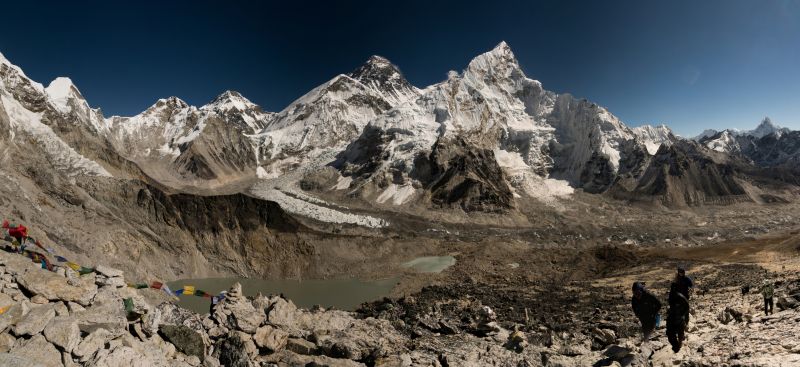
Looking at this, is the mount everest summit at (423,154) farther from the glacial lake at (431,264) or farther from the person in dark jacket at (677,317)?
the person in dark jacket at (677,317)

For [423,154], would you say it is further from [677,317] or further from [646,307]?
[677,317]

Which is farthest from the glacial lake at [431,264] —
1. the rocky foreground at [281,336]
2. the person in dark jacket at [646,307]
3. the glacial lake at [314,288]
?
the person in dark jacket at [646,307]

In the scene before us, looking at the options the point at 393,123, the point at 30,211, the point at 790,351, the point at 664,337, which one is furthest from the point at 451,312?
the point at 393,123

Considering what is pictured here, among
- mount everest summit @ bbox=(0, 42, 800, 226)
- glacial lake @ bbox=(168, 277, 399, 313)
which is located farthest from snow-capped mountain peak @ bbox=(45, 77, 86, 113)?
glacial lake @ bbox=(168, 277, 399, 313)

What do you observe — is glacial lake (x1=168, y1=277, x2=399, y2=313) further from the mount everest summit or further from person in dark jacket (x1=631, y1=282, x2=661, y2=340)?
the mount everest summit

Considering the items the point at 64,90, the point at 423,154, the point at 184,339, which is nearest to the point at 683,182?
the point at 423,154
